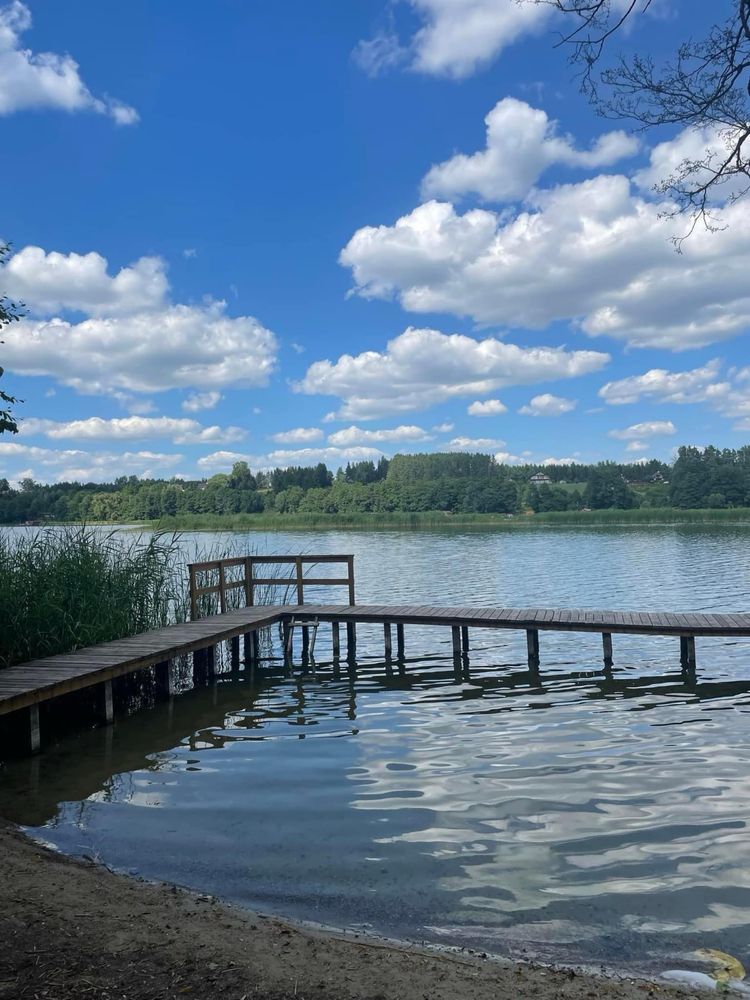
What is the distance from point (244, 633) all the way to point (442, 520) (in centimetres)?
4703

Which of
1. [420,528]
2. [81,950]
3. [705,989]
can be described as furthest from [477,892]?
[420,528]

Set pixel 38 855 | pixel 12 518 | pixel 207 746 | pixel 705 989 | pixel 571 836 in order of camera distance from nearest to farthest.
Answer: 1. pixel 705 989
2. pixel 38 855
3. pixel 571 836
4. pixel 207 746
5. pixel 12 518

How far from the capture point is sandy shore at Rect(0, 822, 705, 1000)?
10.8ft

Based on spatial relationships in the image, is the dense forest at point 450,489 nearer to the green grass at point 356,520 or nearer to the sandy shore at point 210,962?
the green grass at point 356,520

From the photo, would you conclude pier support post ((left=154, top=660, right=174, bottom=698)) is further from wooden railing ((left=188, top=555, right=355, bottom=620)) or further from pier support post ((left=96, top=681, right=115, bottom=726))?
wooden railing ((left=188, top=555, right=355, bottom=620))

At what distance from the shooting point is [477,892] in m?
4.64

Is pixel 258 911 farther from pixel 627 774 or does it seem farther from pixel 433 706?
pixel 433 706

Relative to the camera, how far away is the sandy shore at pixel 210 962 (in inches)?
130

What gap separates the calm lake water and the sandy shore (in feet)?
1.27

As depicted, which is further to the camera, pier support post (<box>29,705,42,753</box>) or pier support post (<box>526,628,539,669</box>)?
pier support post (<box>526,628,539,669</box>)

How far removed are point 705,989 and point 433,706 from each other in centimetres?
616

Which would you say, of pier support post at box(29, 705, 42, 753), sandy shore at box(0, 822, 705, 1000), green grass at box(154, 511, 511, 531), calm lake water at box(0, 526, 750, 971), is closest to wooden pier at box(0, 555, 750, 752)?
pier support post at box(29, 705, 42, 753)

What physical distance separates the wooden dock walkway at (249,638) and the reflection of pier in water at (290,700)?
1.34ft

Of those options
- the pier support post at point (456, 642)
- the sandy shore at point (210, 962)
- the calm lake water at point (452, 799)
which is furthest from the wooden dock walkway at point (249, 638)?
the sandy shore at point (210, 962)
